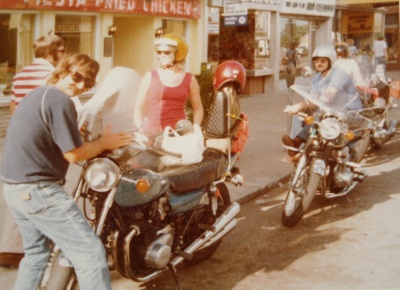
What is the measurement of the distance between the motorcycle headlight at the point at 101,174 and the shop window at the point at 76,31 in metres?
9.20

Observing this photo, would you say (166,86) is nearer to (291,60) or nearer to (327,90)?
(327,90)

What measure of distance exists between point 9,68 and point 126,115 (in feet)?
27.9

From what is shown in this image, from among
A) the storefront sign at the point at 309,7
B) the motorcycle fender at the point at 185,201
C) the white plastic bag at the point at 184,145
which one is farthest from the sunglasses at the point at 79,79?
the storefront sign at the point at 309,7

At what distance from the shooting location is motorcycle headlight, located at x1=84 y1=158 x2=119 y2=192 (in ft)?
12.0

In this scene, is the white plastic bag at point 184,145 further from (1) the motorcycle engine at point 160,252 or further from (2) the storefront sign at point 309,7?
(2) the storefront sign at point 309,7

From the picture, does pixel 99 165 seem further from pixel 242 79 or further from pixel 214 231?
pixel 242 79

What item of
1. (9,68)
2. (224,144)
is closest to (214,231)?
(224,144)

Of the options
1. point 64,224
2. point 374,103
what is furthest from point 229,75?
point 374,103

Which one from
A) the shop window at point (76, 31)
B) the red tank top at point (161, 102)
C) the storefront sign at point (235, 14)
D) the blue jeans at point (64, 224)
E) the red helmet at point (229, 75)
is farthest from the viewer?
the storefront sign at point (235, 14)

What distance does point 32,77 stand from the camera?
16.6ft

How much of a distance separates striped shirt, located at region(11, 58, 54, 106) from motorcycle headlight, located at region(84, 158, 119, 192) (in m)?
1.58

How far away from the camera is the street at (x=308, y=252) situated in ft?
15.8

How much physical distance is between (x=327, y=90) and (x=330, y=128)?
2.40 ft

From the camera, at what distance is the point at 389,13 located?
3222cm
